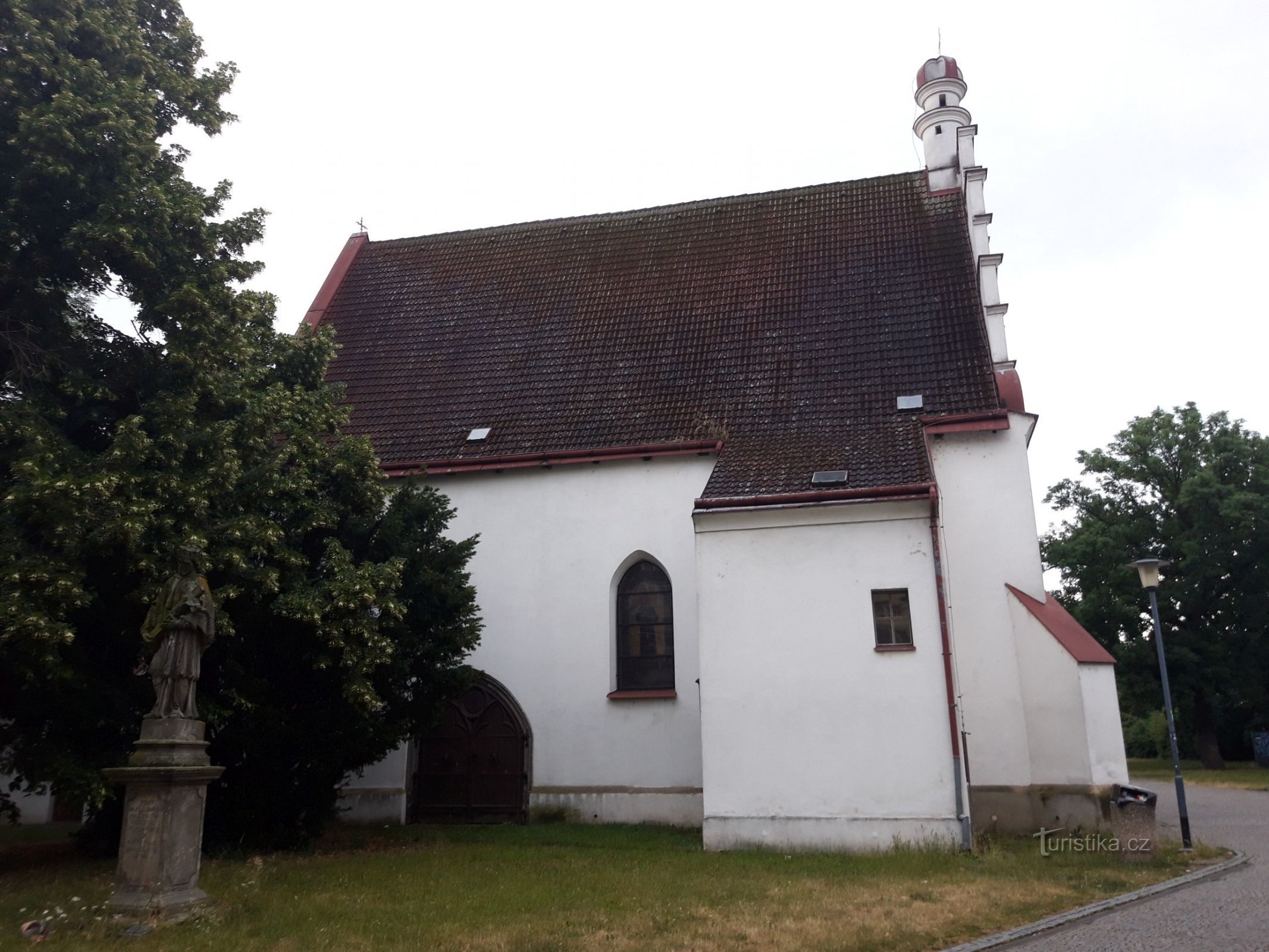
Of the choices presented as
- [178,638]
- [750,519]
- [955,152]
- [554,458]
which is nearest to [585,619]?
[554,458]

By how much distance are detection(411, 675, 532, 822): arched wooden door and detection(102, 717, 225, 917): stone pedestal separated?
23.0 feet

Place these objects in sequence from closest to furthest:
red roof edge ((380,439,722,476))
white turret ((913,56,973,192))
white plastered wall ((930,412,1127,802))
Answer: white plastered wall ((930,412,1127,802))
red roof edge ((380,439,722,476))
white turret ((913,56,973,192))

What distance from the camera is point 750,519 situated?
1312 centimetres

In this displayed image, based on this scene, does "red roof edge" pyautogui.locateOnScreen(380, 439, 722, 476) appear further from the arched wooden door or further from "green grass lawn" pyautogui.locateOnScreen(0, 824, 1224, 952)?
"green grass lawn" pyautogui.locateOnScreen(0, 824, 1224, 952)

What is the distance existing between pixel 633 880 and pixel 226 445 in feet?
20.1

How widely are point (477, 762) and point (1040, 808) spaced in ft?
26.2

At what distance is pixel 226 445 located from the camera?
10586 mm

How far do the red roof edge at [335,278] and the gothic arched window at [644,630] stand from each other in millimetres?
8338

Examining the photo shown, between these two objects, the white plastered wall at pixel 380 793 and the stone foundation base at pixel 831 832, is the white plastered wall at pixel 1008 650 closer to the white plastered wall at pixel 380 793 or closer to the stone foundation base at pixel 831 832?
the stone foundation base at pixel 831 832

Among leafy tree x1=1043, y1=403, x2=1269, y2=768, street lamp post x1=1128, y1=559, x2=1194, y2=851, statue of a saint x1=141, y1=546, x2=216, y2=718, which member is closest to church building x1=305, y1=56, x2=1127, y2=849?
street lamp post x1=1128, y1=559, x2=1194, y2=851

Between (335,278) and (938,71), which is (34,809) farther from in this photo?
(938,71)

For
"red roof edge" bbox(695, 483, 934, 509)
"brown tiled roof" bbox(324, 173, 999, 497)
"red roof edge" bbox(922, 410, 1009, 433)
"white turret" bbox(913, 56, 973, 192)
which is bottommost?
"red roof edge" bbox(695, 483, 934, 509)

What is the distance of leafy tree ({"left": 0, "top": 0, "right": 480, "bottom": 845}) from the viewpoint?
9586mm

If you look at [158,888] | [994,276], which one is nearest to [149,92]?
[158,888]
